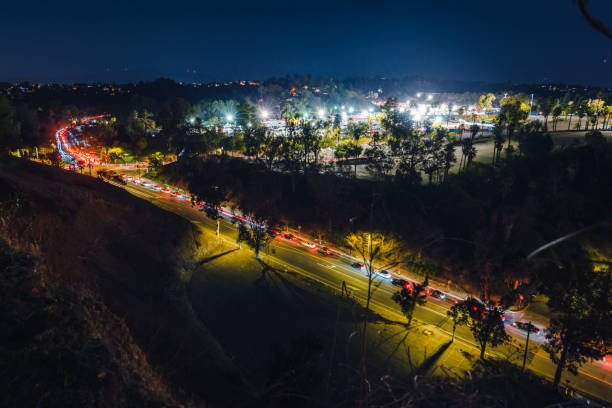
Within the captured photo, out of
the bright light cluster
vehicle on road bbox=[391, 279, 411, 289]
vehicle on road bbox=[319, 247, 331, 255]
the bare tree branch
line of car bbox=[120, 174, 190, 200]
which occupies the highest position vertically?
the bare tree branch

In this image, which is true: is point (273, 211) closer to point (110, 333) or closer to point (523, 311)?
point (523, 311)

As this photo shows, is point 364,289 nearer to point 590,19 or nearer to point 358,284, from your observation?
point 358,284

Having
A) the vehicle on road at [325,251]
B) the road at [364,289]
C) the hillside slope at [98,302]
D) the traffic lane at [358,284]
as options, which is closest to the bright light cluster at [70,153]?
the road at [364,289]

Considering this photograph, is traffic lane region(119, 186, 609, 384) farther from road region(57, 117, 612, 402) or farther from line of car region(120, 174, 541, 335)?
line of car region(120, 174, 541, 335)

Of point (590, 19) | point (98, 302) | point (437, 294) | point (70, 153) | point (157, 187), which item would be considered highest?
point (590, 19)

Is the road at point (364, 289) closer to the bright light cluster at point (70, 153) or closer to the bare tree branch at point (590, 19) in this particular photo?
the bare tree branch at point (590, 19)

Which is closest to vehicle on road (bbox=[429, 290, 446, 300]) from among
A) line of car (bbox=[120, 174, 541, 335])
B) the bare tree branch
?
line of car (bbox=[120, 174, 541, 335])

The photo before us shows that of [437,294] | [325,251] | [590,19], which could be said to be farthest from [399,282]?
[590,19]

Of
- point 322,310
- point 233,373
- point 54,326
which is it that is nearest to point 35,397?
point 54,326
